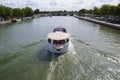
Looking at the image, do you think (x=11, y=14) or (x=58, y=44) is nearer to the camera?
(x=58, y=44)

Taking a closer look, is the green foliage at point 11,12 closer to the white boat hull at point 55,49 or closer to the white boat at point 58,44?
the white boat at point 58,44

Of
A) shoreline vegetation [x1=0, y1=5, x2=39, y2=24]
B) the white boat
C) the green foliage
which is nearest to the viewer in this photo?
the white boat

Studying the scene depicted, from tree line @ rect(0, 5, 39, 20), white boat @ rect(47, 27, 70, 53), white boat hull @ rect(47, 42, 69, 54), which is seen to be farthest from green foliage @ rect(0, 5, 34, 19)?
white boat hull @ rect(47, 42, 69, 54)

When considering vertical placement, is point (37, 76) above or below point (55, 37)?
below

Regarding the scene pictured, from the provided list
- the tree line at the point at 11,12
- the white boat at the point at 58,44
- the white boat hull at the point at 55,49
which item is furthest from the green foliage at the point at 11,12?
the white boat hull at the point at 55,49

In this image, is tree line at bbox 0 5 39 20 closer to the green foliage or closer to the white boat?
the green foliage

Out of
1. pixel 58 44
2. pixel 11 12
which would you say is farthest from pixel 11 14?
pixel 58 44

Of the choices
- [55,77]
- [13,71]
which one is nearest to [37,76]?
[55,77]

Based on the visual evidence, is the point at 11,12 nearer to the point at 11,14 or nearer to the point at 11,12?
the point at 11,12

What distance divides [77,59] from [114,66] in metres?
3.65

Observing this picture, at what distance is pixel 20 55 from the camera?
18.8m

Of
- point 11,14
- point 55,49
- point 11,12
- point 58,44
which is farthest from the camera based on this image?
point 11,14

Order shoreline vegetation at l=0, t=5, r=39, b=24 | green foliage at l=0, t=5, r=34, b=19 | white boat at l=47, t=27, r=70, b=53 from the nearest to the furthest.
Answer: white boat at l=47, t=27, r=70, b=53
shoreline vegetation at l=0, t=5, r=39, b=24
green foliage at l=0, t=5, r=34, b=19

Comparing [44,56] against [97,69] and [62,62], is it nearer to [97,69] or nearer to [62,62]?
[62,62]
